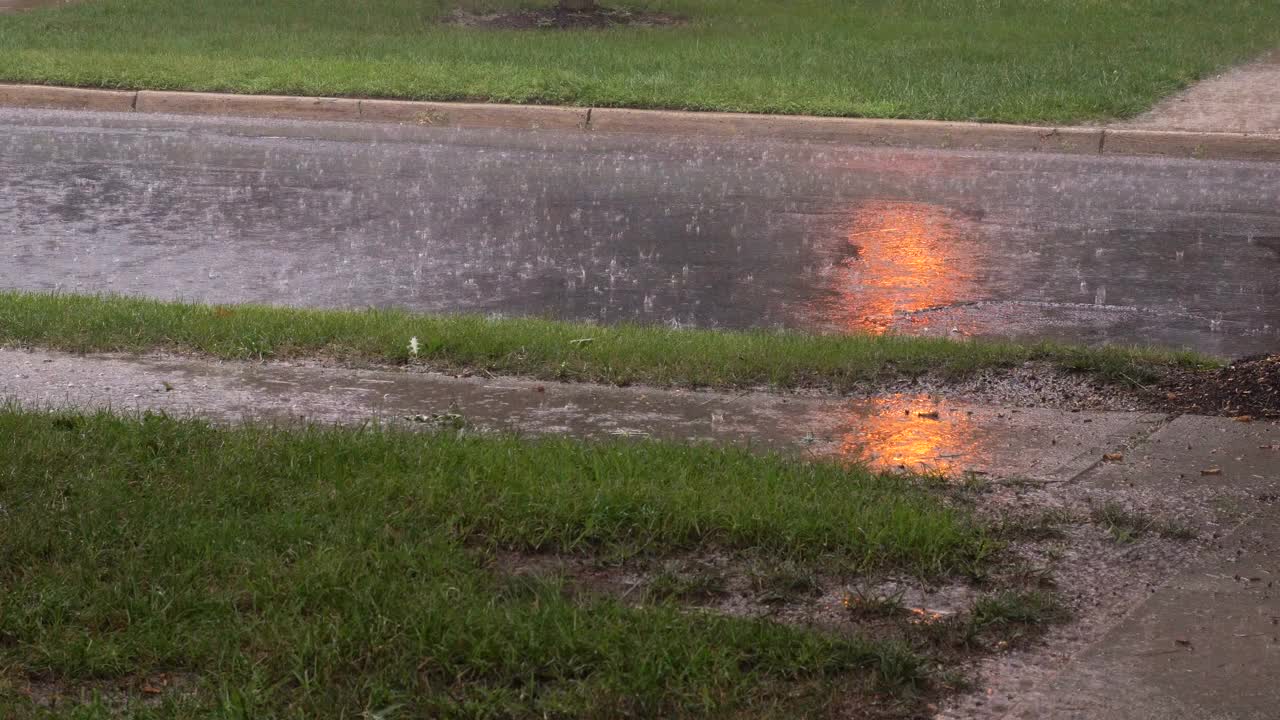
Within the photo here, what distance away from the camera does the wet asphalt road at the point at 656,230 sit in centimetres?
773

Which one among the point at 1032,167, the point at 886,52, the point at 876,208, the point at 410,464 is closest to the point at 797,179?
the point at 876,208

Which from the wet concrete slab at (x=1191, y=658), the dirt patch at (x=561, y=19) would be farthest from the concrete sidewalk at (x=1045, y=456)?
the dirt patch at (x=561, y=19)

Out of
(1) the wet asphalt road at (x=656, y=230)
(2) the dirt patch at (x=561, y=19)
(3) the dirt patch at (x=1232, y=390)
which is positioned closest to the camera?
(3) the dirt patch at (x=1232, y=390)

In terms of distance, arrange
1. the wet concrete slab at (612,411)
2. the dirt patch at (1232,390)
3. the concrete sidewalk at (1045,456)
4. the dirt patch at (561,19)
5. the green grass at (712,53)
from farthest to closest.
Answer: the dirt patch at (561,19) < the green grass at (712,53) < the dirt patch at (1232,390) < the wet concrete slab at (612,411) < the concrete sidewalk at (1045,456)

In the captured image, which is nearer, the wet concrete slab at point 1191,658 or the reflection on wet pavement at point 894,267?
the wet concrete slab at point 1191,658

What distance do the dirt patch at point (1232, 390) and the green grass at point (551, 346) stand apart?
17 cm

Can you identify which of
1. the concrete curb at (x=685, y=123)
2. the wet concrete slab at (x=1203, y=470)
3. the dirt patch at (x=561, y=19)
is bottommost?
the wet concrete slab at (x=1203, y=470)

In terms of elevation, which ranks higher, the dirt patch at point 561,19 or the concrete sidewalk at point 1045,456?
the dirt patch at point 561,19

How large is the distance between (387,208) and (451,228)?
75cm

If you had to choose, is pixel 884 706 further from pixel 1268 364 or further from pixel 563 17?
pixel 563 17

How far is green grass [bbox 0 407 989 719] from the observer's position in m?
3.45

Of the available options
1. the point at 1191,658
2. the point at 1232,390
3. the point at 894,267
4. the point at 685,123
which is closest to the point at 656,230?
the point at 894,267

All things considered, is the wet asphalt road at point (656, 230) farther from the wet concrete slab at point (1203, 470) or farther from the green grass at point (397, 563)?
the green grass at point (397, 563)

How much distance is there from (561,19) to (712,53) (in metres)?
3.41
